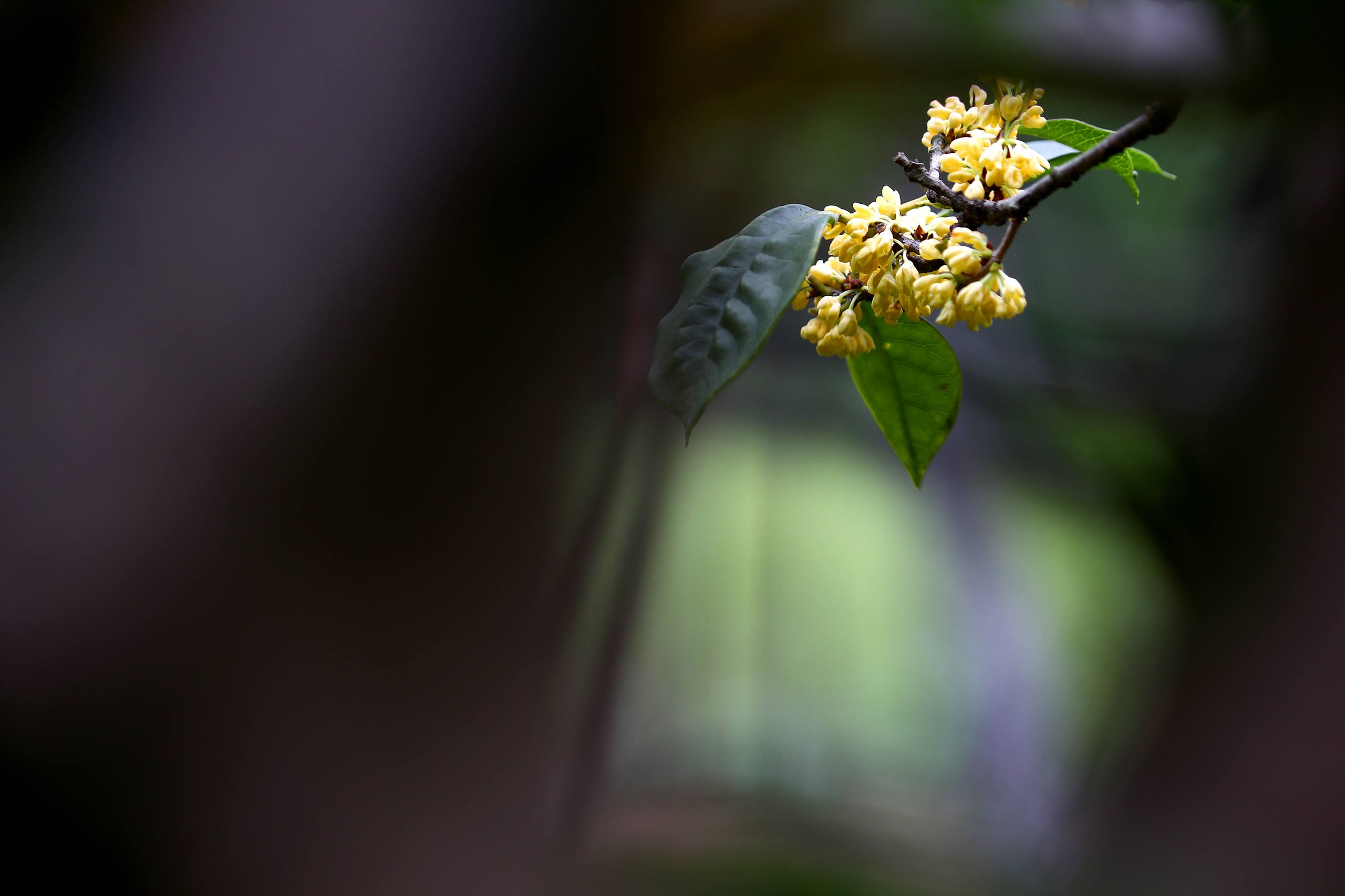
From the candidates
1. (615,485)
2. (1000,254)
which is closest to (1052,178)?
(1000,254)

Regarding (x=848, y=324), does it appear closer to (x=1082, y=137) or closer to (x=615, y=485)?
(x=1082, y=137)

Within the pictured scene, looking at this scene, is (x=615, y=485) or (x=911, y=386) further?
(x=615, y=485)

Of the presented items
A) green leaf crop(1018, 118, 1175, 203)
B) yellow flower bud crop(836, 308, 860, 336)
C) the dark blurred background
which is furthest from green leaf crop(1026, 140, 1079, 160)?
the dark blurred background

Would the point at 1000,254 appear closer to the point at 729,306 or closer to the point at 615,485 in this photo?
the point at 729,306

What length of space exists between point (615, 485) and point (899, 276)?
2.92 ft

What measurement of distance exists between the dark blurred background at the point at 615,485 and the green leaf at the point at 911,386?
320 millimetres

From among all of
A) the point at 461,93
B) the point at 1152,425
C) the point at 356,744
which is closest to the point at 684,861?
the point at 356,744

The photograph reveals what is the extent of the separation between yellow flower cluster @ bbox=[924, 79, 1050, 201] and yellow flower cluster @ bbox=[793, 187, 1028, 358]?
12 millimetres

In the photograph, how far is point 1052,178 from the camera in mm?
199

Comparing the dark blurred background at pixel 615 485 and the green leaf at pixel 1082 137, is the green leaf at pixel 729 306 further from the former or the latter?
the dark blurred background at pixel 615 485

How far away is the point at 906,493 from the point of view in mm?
1261

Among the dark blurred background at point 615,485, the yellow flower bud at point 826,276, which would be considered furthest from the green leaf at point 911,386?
the dark blurred background at point 615,485

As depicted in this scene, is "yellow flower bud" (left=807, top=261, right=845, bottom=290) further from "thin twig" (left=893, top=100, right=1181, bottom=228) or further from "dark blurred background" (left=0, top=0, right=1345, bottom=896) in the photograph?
Result: "dark blurred background" (left=0, top=0, right=1345, bottom=896)

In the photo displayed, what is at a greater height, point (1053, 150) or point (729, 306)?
point (1053, 150)
